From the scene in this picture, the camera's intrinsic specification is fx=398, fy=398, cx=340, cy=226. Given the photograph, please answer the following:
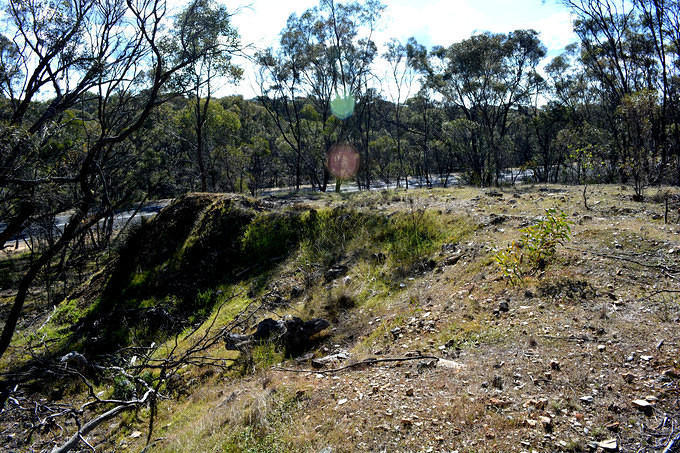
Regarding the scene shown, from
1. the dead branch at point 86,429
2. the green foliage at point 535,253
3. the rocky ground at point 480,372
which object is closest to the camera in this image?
the rocky ground at point 480,372

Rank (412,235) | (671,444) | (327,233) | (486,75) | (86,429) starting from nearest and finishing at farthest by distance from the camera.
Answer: (671,444), (86,429), (412,235), (327,233), (486,75)

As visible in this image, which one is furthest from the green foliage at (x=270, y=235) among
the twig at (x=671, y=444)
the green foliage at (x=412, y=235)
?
the twig at (x=671, y=444)

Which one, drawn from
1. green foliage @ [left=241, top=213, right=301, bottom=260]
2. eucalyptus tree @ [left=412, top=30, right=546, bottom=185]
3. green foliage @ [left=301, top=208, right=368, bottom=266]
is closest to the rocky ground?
green foliage @ [left=301, top=208, right=368, bottom=266]

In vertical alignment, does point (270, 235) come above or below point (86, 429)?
above

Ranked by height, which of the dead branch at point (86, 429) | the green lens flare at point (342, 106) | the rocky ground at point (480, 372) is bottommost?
the dead branch at point (86, 429)

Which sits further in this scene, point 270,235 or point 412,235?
point 270,235

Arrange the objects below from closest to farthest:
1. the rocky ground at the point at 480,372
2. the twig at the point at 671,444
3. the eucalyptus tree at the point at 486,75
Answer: the twig at the point at 671,444, the rocky ground at the point at 480,372, the eucalyptus tree at the point at 486,75

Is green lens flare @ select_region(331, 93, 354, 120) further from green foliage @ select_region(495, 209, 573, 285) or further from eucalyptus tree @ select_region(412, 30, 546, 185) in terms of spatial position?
green foliage @ select_region(495, 209, 573, 285)

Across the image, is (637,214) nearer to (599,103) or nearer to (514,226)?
(514,226)

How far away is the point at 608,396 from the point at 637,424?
250mm

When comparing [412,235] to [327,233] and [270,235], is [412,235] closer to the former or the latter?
[327,233]

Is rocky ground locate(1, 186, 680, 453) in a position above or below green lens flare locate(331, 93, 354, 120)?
below

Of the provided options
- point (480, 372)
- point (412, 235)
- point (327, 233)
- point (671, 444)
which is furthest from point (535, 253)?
point (327, 233)

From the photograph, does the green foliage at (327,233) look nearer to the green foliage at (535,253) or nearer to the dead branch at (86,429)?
the green foliage at (535,253)
